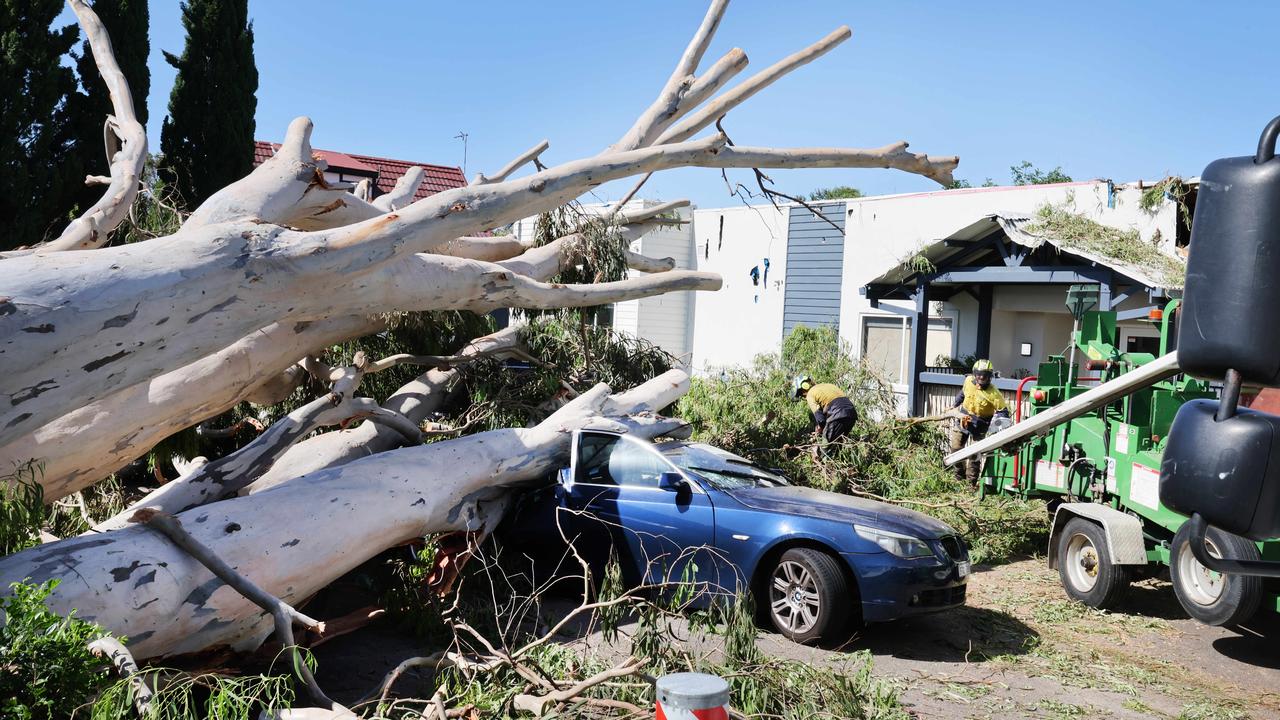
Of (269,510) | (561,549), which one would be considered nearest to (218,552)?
(269,510)

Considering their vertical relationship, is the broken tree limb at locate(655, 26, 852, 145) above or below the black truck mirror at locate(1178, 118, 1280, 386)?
above

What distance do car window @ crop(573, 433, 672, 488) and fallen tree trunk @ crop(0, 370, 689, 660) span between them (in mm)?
301

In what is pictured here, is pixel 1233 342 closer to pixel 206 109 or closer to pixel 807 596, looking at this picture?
pixel 807 596

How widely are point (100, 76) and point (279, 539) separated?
1182 centimetres

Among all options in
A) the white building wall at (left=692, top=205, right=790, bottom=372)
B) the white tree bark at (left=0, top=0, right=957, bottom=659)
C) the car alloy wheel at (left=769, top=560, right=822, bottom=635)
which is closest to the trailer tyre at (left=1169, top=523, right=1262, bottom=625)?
the car alloy wheel at (left=769, top=560, right=822, bottom=635)

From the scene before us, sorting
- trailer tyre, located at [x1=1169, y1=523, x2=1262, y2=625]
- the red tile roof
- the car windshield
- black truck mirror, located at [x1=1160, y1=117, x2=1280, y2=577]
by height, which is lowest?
trailer tyre, located at [x1=1169, y1=523, x2=1262, y2=625]

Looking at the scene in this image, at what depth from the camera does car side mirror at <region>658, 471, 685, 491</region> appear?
25.0 ft

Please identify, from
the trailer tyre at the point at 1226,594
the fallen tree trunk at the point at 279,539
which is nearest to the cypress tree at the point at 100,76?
the fallen tree trunk at the point at 279,539

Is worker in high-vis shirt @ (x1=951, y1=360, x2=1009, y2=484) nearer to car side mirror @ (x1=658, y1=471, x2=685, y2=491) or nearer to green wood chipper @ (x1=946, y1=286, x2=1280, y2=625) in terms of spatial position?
green wood chipper @ (x1=946, y1=286, x2=1280, y2=625)

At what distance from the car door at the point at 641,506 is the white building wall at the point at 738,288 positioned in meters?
11.9

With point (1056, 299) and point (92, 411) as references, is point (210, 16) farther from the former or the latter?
point (1056, 299)

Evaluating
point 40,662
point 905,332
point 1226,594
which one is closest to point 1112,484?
point 1226,594

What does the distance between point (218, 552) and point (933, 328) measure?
14022mm

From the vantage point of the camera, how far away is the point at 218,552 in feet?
18.6
